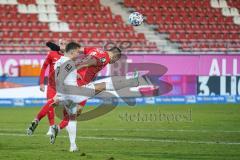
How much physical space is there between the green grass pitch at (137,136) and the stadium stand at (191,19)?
10475 millimetres

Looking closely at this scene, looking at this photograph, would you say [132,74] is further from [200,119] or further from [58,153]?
[58,153]

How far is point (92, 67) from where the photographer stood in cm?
1667

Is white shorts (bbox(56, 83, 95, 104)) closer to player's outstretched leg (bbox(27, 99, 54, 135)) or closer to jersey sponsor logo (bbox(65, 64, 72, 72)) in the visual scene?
player's outstretched leg (bbox(27, 99, 54, 135))

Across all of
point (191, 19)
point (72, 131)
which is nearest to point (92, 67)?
point (72, 131)

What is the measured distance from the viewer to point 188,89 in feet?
109

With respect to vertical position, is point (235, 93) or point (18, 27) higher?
point (18, 27)

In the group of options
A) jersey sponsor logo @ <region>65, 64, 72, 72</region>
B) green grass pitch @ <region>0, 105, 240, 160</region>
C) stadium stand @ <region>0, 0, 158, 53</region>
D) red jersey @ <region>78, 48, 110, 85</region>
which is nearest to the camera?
green grass pitch @ <region>0, 105, 240, 160</region>

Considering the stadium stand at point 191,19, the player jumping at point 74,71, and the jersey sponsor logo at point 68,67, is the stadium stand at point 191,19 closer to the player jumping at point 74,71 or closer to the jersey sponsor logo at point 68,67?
the player jumping at point 74,71

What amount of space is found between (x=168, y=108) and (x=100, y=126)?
332 inches

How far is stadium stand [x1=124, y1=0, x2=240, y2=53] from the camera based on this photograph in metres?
39.3

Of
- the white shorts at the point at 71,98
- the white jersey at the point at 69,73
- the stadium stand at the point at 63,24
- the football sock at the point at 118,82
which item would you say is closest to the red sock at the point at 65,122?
the white shorts at the point at 71,98

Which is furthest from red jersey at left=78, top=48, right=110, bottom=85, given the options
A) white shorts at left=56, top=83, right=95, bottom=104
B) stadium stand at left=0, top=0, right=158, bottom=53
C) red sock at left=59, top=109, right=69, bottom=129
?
stadium stand at left=0, top=0, right=158, bottom=53

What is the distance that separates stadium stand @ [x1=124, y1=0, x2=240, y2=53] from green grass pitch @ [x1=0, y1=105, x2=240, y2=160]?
1048 centimetres

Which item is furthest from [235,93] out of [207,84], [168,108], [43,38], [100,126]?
[100,126]
